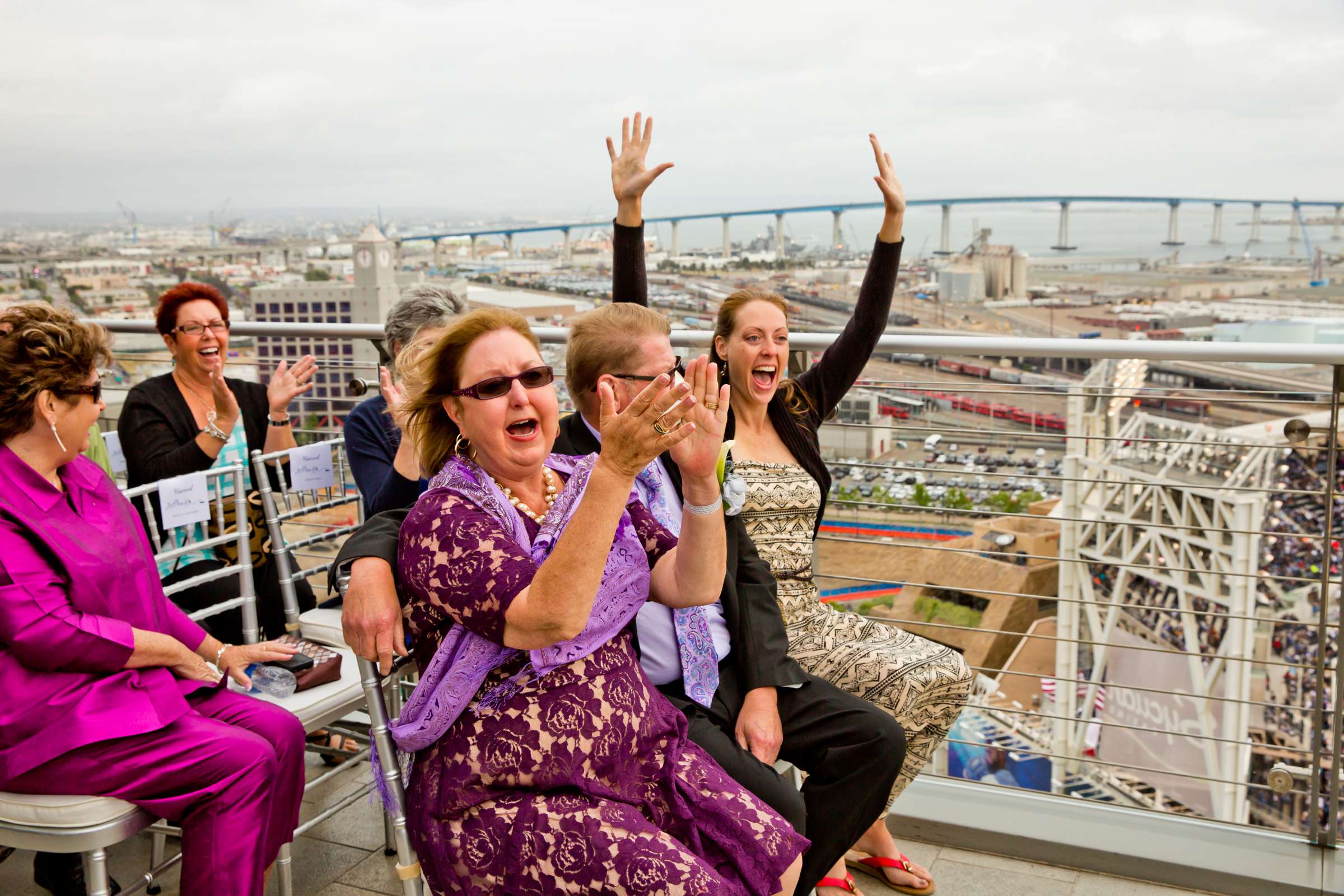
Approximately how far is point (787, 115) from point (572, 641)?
156 ft

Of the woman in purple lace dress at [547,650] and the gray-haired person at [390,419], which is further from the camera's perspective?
the gray-haired person at [390,419]

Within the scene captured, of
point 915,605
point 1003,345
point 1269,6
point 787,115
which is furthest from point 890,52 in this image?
point 1003,345

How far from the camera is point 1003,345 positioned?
2.32 m

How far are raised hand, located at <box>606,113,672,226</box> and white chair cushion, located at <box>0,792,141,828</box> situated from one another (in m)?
1.66

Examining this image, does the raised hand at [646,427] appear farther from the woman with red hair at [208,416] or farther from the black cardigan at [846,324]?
the woman with red hair at [208,416]

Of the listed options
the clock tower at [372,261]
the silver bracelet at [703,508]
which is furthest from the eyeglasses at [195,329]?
the clock tower at [372,261]

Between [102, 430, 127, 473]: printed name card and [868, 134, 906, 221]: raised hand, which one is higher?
[868, 134, 906, 221]: raised hand

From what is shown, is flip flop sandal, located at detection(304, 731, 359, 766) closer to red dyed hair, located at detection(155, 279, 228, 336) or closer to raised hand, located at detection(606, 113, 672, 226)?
red dyed hair, located at detection(155, 279, 228, 336)

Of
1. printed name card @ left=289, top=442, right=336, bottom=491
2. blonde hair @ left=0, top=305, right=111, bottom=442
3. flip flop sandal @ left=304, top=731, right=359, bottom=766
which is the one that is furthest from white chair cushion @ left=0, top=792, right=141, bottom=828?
flip flop sandal @ left=304, top=731, right=359, bottom=766

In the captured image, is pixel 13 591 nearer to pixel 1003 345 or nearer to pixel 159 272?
pixel 1003 345

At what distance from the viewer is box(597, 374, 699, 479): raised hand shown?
1.15 metres

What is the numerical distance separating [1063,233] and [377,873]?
36800 mm

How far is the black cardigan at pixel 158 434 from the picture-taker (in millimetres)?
2461

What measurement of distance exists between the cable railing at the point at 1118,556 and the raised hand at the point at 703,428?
0.52 m
